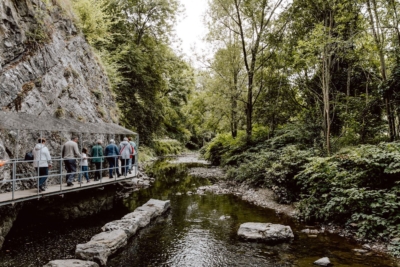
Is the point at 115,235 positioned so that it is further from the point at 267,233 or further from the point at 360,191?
the point at 360,191

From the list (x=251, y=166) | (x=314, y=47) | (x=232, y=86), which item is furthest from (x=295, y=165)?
(x=232, y=86)

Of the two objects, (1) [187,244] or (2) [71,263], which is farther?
(1) [187,244]

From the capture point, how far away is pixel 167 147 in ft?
158

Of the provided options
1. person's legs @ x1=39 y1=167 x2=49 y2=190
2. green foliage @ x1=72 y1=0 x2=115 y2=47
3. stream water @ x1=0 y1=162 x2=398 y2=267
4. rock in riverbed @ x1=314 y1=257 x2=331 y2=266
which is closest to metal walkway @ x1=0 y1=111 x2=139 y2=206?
person's legs @ x1=39 y1=167 x2=49 y2=190

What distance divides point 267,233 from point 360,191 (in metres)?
3.62

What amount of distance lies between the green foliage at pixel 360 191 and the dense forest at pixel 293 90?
0.04 meters

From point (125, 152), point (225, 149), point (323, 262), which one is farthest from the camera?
point (225, 149)

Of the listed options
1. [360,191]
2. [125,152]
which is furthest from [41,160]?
[360,191]

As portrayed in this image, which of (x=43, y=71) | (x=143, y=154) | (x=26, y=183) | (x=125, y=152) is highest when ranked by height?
(x=43, y=71)

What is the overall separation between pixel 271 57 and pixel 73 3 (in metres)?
15.0

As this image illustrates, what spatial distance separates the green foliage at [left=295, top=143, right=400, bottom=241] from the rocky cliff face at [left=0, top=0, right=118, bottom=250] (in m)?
11.4

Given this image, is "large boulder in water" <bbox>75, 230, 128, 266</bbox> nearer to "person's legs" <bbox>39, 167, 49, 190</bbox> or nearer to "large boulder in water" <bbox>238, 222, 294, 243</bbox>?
"person's legs" <bbox>39, 167, 49, 190</bbox>

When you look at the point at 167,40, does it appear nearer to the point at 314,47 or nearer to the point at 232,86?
the point at 232,86

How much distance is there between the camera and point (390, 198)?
9.39m
